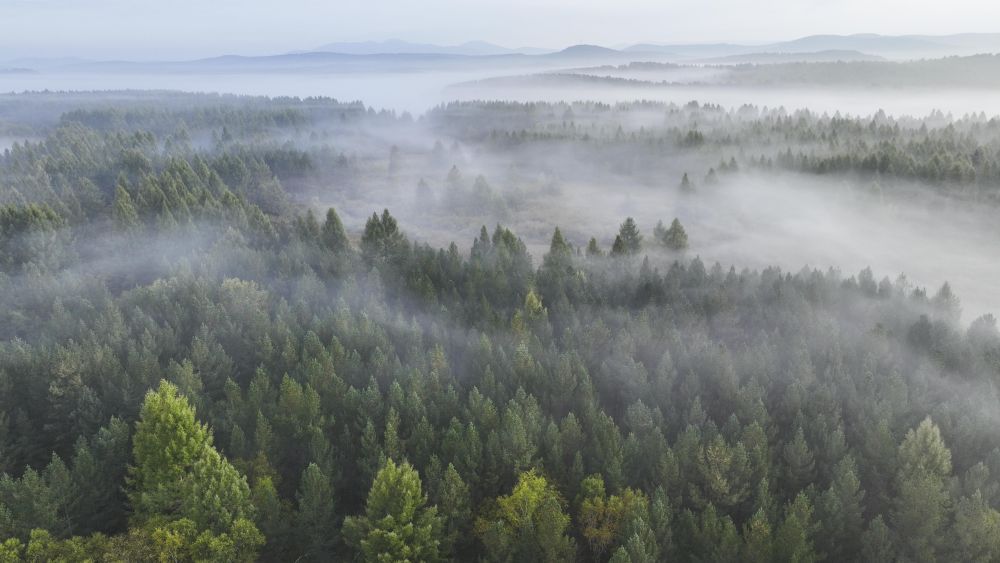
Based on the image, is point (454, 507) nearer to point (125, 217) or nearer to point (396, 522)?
point (396, 522)

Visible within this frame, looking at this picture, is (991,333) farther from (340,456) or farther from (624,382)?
(340,456)

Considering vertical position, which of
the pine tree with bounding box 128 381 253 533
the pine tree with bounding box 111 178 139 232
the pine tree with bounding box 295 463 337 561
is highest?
the pine tree with bounding box 111 178 139 232

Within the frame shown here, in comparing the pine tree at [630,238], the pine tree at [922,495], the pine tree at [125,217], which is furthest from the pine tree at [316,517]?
the pine tree at [125,217]

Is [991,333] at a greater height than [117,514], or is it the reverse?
[991,333]

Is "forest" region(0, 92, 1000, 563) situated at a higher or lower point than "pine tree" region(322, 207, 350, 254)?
lower

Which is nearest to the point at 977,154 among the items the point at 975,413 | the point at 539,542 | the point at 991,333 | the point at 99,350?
the point at 991,333

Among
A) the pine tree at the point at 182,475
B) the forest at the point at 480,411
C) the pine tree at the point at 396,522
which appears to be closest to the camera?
the pine tree at the point at 396,522

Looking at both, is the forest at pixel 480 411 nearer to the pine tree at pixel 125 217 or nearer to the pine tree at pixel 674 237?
the pine tree at pixel 125 217

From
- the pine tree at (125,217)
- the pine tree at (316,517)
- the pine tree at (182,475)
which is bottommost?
the pine tree at (316,517)

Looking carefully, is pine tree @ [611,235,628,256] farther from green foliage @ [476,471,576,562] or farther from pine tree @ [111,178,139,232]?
pine tree @ [111,178,139,232]

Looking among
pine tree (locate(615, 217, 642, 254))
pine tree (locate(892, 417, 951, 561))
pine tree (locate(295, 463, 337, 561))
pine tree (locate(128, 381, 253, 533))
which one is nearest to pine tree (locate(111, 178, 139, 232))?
pine tree (locate(128, 381, 253, 533))

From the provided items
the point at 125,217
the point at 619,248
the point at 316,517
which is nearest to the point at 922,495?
the point at 316,517
